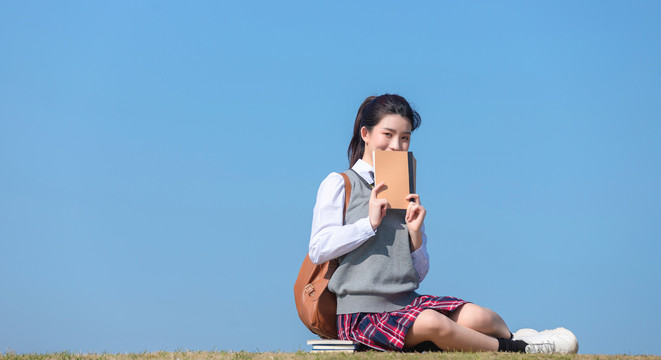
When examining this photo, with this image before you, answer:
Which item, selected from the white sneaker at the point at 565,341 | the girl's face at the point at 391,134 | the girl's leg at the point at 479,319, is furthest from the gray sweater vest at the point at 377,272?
the white sneaker at the point at 565,341

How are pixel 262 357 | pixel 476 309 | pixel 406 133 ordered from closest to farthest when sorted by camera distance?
1. pixel 262 357
2. pixel 476 309
3. pixel 406 133

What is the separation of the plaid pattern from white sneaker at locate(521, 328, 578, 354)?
1.90 ft

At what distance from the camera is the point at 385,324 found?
15.4ft

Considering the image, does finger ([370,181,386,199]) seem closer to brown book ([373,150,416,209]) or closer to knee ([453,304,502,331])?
brown book ([373,150,416,209])

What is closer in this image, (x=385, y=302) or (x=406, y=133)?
(x=385, y=302)

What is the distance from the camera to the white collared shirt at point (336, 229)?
472 cm

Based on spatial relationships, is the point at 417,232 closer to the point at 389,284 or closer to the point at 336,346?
the point at 389,284

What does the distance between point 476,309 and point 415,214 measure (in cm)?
78

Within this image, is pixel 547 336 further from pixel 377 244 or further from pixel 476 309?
pixel 377 244

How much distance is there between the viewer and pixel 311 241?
491cm

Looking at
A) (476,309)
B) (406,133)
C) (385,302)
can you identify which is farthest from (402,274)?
(406,133)

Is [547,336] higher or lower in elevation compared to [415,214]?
lower

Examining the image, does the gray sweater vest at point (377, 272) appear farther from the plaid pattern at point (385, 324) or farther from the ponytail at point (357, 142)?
the ponytail at point (357, 142)

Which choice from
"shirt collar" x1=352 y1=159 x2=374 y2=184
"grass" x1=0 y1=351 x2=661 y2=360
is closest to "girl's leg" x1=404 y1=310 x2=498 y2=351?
"grass" x1=0 y1=351 x2=661 y2=360
